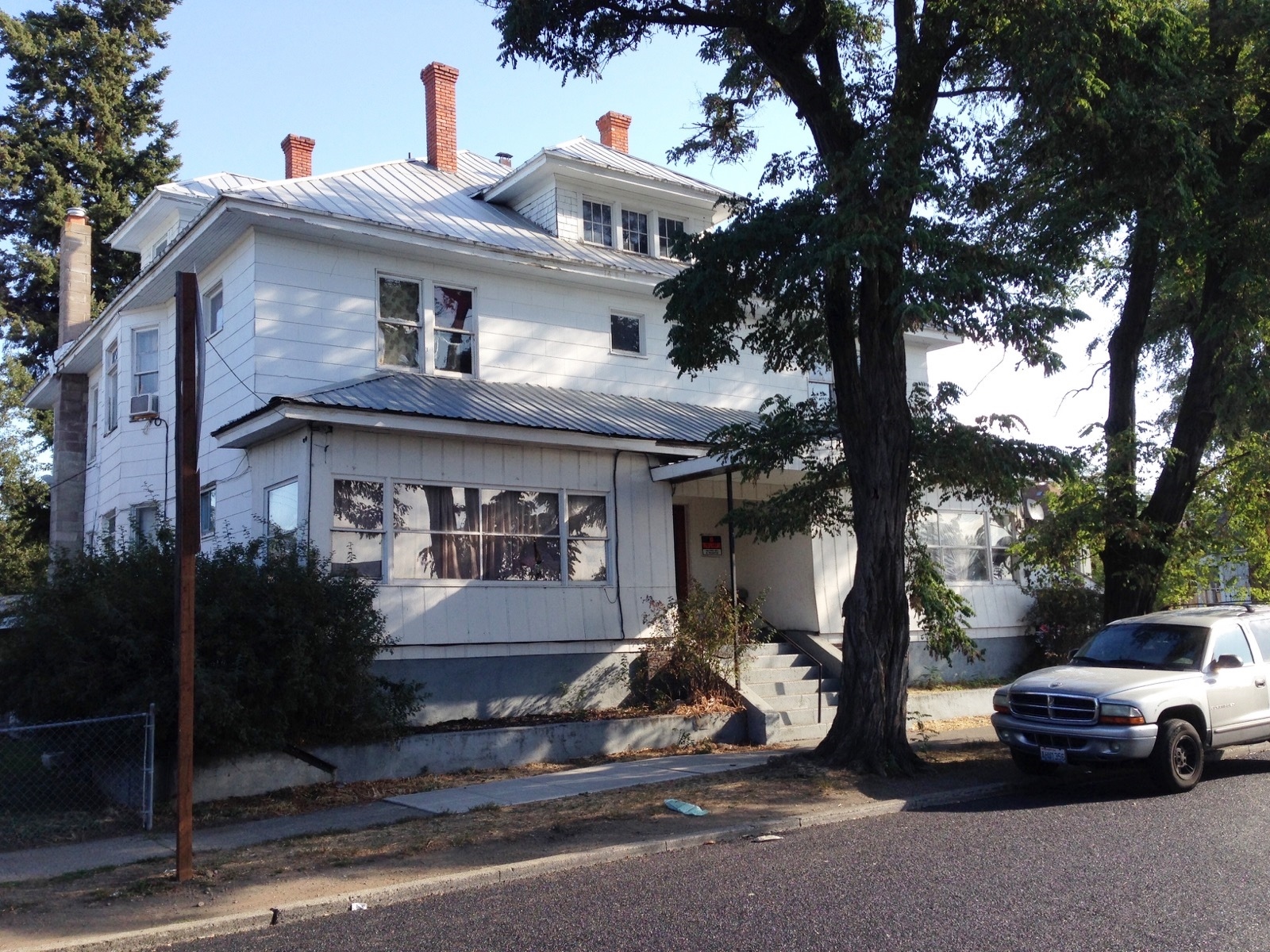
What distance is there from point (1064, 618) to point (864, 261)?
37.8ft

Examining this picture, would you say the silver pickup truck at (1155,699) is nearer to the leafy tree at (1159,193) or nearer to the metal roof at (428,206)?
the leafy tree at (1159,193)

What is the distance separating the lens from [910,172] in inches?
426

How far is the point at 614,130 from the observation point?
2411 centimetres

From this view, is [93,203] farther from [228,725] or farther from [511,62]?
[228,725]

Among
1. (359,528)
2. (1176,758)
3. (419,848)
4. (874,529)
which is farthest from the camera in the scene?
(359,528)

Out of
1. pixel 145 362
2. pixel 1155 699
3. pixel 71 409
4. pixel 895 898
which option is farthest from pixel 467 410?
pixel 71 409

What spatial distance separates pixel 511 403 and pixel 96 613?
657 centimetres

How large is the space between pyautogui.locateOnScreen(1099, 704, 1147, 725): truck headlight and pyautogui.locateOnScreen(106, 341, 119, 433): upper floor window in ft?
55.5

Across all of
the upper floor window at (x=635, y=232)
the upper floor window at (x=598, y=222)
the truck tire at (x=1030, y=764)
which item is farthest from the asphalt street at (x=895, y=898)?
the upper floor window at (x=635, y=232)

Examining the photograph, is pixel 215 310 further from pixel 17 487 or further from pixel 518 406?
pixel 17 487

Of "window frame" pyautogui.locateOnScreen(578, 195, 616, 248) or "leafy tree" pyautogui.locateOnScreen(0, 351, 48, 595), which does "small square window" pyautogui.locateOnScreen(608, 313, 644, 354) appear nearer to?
"window frame" pyautogui.locateOnScreen(578, 195, 616, 248)

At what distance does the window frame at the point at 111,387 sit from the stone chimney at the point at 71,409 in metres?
2.91

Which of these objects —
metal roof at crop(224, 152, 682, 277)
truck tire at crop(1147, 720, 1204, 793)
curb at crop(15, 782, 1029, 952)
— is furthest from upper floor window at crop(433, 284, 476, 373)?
truck tire at crop(1147, 720, 1204, 793)

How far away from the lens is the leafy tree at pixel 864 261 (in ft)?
35.6
